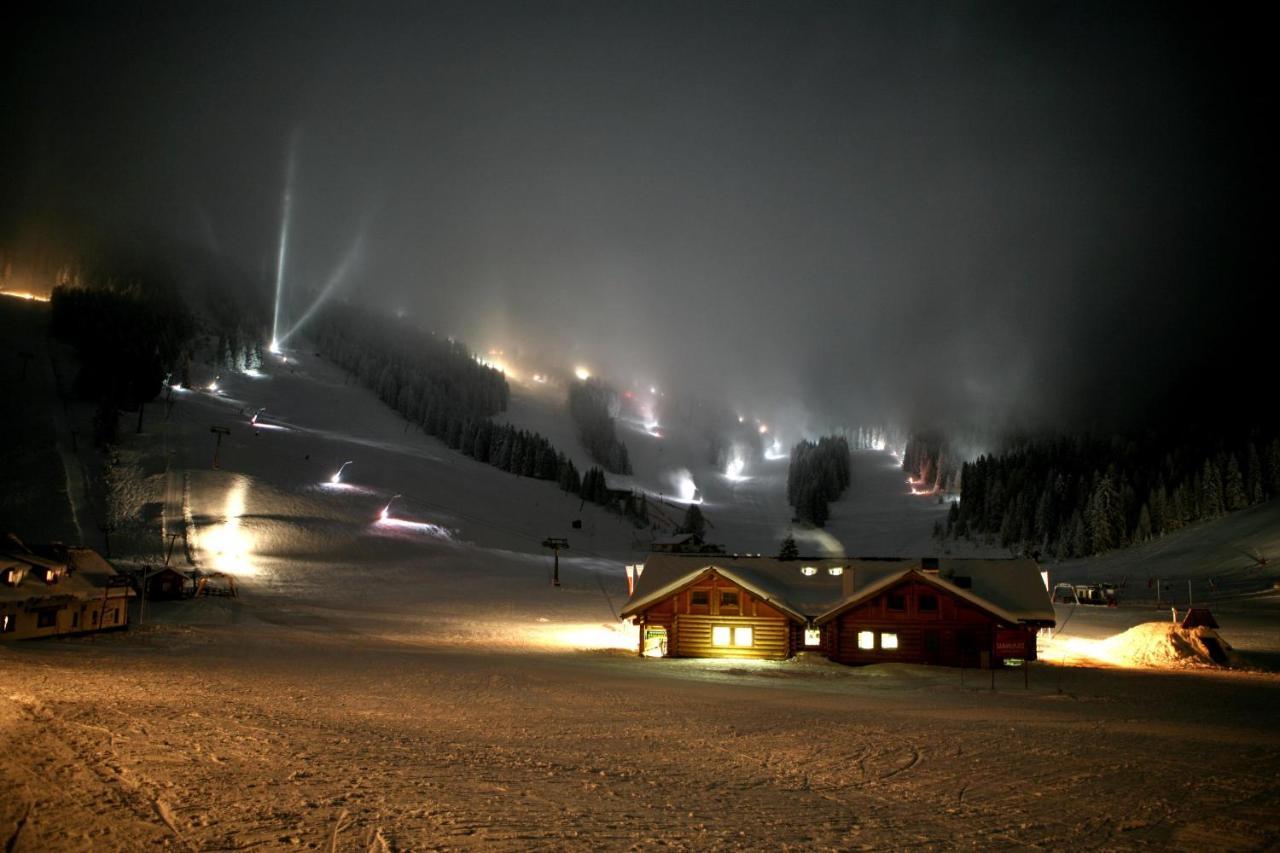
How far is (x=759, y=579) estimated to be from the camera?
37.8m

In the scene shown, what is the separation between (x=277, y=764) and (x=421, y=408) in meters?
155

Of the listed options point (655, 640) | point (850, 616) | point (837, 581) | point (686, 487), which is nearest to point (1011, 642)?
point (850, 616)

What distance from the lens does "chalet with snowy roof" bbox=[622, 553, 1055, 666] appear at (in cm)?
3466

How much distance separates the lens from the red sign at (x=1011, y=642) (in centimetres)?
3519

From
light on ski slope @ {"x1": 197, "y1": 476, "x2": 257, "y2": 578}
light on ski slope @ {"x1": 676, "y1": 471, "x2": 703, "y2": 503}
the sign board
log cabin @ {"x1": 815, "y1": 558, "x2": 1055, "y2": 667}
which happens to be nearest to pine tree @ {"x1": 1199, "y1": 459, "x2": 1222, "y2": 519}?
log cabin @ {"x1": 815, "y1": 558, "x2": 1055, "y2": 667}

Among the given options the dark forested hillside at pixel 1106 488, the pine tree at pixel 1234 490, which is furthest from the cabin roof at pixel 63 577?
the pine tree at pixel 1234 490

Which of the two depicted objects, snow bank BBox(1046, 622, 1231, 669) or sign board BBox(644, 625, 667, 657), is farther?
sign board BBox(644, 625, 667, 657)

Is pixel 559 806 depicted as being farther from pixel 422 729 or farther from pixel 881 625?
pixel 881 625

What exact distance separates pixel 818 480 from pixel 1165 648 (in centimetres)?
12599

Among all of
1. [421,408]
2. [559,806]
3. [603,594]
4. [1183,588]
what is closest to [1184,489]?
[1183,588]

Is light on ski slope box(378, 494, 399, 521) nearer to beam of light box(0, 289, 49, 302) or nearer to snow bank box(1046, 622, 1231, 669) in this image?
snow bank box(1046, 622, 1231, 669)

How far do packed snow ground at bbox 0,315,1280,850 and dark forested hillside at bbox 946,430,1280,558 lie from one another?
62.5 metres

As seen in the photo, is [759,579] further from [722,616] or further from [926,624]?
[926,624]

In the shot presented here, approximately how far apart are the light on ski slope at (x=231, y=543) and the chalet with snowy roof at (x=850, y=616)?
125 feet
